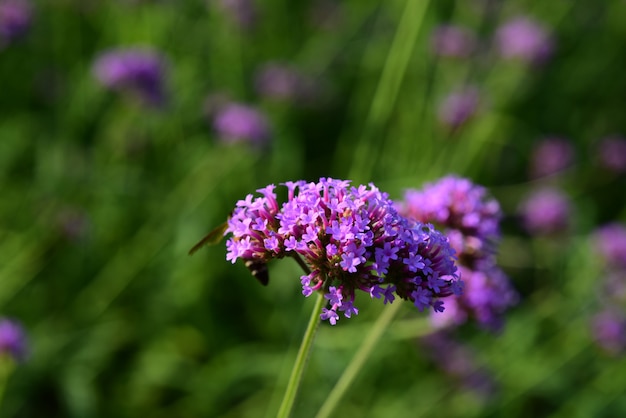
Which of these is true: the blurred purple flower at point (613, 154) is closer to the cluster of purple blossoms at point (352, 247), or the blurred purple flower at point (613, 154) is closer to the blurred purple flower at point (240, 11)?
the blurred purple flower at point (240, 11)

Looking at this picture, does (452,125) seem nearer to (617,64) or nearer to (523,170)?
(523,170)

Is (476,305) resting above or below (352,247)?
above

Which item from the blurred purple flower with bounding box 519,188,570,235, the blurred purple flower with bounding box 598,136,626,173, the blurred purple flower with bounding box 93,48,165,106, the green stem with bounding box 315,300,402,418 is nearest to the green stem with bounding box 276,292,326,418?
the green stem with bounding box 315,300,402,418

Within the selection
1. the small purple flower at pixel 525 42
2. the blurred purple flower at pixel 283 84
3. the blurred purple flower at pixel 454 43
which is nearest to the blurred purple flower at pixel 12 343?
the blurred purple flower at pixel 283 84

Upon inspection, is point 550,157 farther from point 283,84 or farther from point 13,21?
point 13,21

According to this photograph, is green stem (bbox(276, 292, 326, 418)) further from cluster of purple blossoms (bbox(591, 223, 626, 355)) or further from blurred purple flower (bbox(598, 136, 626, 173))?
blurred purple flower (bbox(598, 136, 626, 173))

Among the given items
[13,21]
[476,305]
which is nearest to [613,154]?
[476,305]
